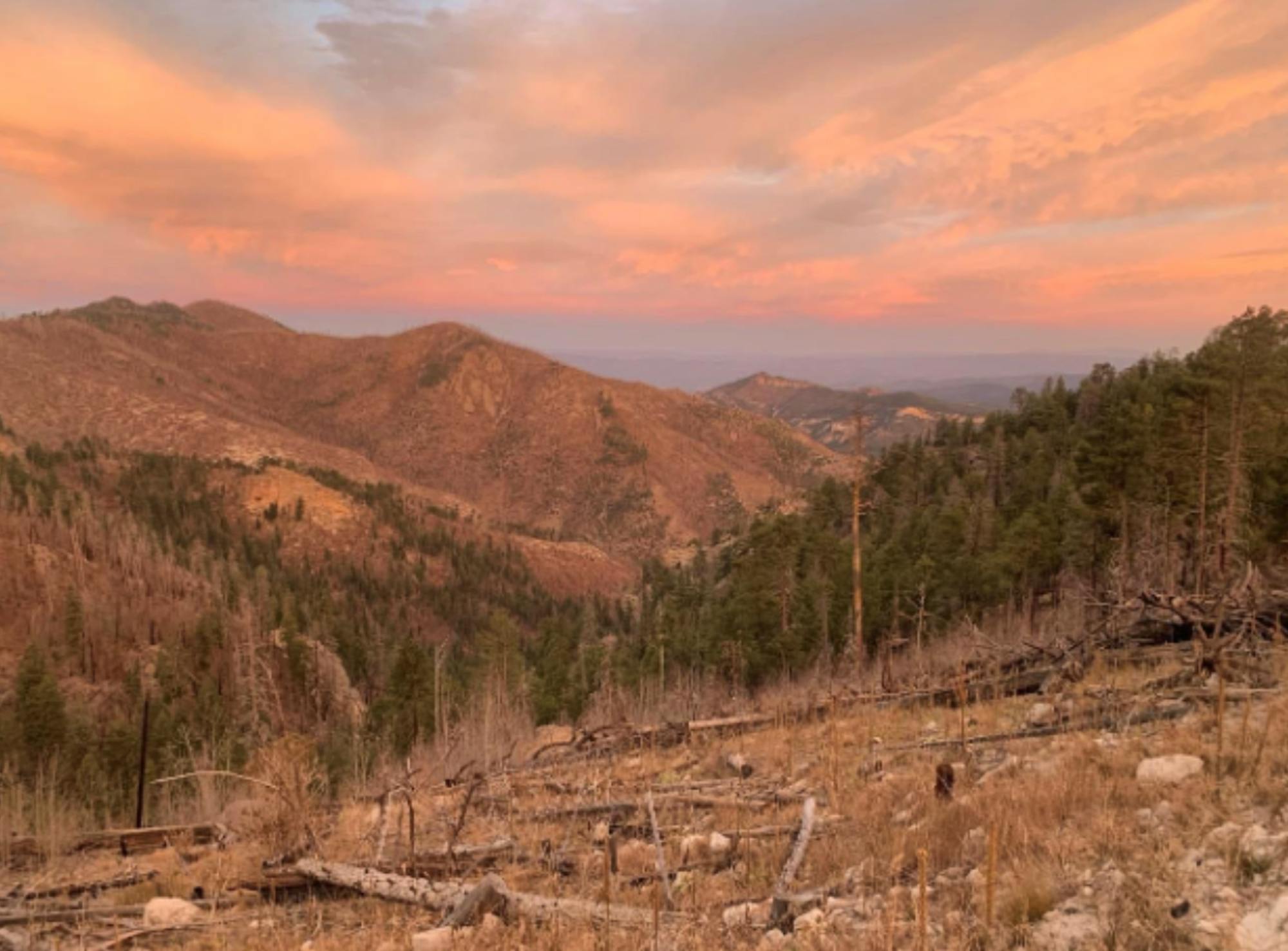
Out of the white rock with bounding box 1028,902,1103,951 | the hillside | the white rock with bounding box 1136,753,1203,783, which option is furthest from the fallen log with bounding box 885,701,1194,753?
the hillside

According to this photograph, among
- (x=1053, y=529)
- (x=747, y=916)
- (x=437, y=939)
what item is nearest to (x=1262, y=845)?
(x=747, y=916)

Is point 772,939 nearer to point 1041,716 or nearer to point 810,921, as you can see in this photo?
point 810,921

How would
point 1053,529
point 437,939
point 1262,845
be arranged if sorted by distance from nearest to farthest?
point 1262,845 < point 437,939 < point 1053,529

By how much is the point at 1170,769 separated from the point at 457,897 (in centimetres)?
516

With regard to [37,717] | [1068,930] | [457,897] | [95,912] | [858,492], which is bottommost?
[37,717]

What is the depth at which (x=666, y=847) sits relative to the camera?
6.22 m

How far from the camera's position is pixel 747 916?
4.37 metres

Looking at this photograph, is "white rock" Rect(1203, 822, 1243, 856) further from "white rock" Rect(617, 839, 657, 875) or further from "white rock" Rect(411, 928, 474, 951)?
"white rock" Rect(411, 928, 474, 951)

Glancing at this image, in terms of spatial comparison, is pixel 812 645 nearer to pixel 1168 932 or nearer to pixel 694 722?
pixel 694 722

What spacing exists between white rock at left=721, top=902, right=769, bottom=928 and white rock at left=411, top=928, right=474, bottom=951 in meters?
1.66

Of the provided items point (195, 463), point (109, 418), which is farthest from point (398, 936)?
point (109, 418)

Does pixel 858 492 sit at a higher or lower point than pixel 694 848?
A: higher

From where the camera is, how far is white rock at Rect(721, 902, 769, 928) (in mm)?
4348

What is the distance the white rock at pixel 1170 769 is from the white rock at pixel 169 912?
23.9ft
